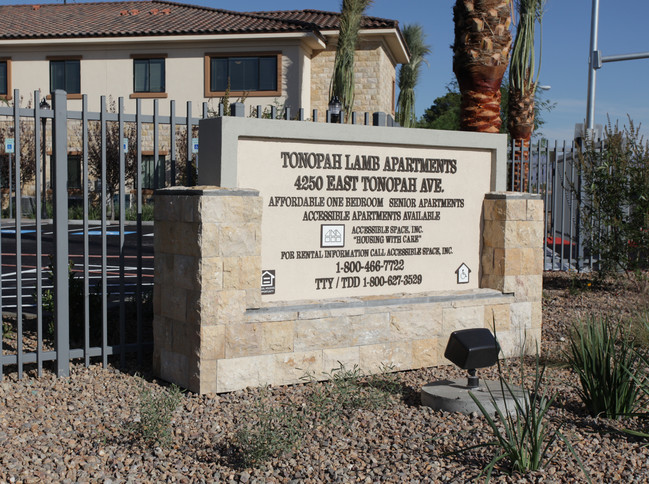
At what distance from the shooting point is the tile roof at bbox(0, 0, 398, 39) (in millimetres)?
27359

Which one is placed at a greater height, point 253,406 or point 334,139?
point 334,139

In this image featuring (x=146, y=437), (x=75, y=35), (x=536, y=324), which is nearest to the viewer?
(x=146, y=437)

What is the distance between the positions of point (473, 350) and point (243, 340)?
6.06 ft

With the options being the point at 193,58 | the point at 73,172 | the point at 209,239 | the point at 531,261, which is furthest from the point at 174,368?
the point at 73,172

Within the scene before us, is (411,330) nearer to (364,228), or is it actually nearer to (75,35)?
(364,228)

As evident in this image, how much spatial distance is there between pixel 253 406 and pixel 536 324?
3.39 m

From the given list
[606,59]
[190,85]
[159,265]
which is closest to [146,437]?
[159,265]

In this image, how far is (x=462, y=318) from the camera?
738 cm

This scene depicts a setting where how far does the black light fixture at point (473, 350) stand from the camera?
5.67 meters

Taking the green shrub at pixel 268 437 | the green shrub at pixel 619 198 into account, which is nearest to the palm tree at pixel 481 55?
the green shrub at pixel 619 198

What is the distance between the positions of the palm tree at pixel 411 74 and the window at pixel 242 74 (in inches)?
525

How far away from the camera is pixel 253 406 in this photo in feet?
19.0

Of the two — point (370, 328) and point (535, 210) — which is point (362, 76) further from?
point (370, 328)

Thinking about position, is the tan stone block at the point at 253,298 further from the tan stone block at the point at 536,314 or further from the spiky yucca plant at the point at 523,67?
the spiky yucca plant at the point at 523,67
